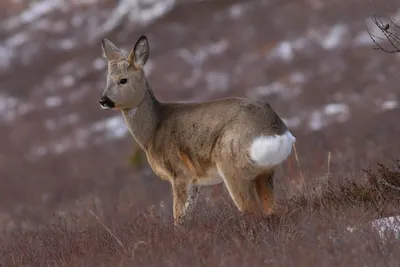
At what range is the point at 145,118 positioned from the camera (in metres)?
7.69

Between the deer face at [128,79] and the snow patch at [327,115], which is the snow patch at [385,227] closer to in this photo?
the deer face at [128,79]

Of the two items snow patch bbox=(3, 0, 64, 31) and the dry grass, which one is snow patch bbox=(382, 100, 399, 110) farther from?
snow patch bbox=(3, 0, 64, 31)

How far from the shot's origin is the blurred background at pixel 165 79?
20672 millimetres

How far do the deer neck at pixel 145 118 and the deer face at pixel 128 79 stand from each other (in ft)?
0.23

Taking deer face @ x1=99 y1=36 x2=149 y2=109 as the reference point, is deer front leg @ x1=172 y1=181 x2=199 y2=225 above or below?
below

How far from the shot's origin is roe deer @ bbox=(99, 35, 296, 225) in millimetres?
6543

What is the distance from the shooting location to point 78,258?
6.08 m

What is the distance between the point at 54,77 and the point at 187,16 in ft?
22.0

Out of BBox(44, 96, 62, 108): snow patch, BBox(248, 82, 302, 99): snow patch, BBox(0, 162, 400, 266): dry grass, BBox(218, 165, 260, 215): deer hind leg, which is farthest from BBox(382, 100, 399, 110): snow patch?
BBox(44, 96, 62, 108): snow patch

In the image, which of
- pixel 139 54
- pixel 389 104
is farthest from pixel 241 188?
pixel 389 104

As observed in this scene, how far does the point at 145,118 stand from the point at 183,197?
94 centimetres

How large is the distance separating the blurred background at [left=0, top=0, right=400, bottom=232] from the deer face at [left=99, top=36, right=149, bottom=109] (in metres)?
4.98

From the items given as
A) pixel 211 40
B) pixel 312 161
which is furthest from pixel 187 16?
pixel 312 161

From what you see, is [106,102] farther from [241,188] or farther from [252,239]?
[252,239]
